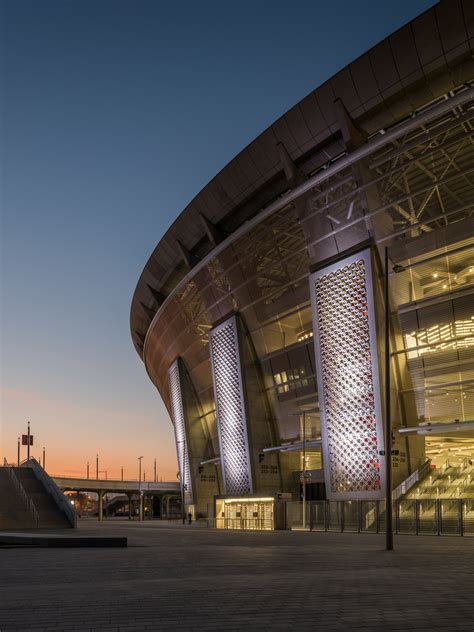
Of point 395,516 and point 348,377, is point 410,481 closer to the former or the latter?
point 395,516

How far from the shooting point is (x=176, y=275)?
172 feet

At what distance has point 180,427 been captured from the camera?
198ft

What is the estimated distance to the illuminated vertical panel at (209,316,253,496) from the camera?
150 ft

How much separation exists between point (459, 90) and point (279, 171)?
11027mm

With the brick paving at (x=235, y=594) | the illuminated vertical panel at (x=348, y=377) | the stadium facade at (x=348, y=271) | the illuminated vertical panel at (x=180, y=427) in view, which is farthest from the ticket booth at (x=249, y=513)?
the brick paving at (x=235, y=594)

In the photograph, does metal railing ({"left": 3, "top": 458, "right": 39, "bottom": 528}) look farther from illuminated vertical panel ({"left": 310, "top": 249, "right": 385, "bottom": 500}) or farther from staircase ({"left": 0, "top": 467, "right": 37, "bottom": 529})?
illuminated vertical panel ({"left": 310, "top": 249, "right": 385, "bottom": 500})

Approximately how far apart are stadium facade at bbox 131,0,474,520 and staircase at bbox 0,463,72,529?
35.8 feet

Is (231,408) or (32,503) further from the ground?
(231,408)

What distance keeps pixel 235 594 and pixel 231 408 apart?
127 ft

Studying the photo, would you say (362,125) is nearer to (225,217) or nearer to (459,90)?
(459,90)

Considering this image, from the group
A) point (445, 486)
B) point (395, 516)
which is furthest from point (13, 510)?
point (445, 486)

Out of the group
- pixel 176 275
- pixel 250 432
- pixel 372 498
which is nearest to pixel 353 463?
pixel 372 498

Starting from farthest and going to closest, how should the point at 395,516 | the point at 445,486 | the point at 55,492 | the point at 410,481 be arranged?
the point at 55,492, the point at 410,481, the point at 445,486, the point at 395,516

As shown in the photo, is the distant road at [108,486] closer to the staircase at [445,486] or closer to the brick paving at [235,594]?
the staircase at [445,486]
